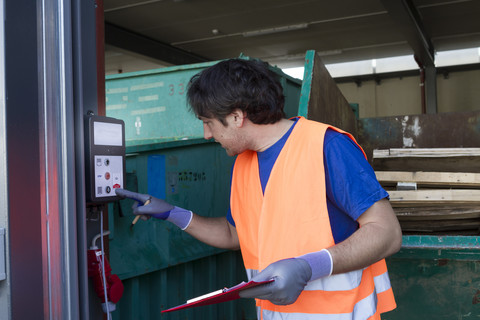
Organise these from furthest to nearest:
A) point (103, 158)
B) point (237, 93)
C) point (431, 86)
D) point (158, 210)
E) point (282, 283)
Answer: point (431, 86)
point (158, 210)
point (237, 93)
point (103, 158)
point (282, 283)

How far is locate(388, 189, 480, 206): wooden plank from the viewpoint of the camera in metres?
2.40

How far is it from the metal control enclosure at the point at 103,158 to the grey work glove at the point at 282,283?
0.46 m

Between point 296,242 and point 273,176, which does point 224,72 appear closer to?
point 273,176

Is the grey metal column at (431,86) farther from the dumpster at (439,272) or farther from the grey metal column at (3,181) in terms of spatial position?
the grey metal column at (3,181)

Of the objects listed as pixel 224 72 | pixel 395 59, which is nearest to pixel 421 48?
pixel 395 59

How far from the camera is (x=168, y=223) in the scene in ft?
8.93

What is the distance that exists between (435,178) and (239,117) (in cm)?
153

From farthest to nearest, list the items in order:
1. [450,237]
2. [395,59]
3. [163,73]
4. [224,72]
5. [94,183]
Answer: [395,59] → [163,73] → [450,237] → [224,72] → [94,183]

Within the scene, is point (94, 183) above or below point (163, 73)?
below

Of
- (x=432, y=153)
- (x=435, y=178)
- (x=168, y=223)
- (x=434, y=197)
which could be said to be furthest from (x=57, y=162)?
(x=432, y=153)

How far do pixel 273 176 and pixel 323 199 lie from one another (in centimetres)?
17

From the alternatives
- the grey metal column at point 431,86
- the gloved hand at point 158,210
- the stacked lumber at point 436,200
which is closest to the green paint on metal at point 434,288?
the stacked lumber at point 436,200

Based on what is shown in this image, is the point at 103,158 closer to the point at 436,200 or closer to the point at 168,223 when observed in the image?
the point at 168,223

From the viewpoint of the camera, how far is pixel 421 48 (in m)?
9.85
